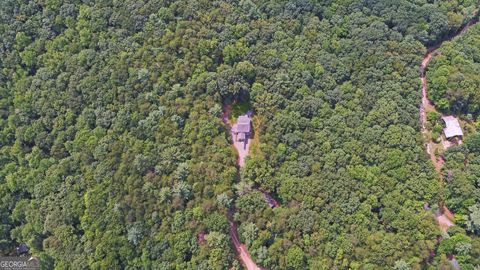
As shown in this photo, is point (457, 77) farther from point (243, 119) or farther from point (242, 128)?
point (242, 128)

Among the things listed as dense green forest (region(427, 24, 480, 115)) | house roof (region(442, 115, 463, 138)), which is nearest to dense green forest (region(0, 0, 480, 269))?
dense green forest (region(427, 24, 480, 115))

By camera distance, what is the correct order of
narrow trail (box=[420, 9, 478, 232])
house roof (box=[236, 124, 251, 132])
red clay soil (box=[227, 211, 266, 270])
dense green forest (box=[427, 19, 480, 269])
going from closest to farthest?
dense green forest (box=[427, 19, 480, 269]) → red clay soil (box=[227, 211, 266, 270]) → narrow trail (box=[420, 9, 478, 232]) → house roof (box=[236, 124, 251, 132])

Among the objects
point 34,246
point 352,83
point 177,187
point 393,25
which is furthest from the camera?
point 393,25

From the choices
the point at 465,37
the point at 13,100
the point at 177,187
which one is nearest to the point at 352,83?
the point at 465,37

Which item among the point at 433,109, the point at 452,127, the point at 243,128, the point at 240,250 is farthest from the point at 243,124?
the point at 452,127

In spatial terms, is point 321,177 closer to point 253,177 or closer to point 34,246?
point 253,177

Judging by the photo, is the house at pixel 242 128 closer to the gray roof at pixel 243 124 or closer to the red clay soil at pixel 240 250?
the gray roof at pixel 243 124

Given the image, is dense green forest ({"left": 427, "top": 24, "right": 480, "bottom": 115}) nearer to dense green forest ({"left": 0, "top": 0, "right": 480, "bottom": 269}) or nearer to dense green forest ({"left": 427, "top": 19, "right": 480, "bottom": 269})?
dense green forest ({"left": 427, "top": 19, "right": 480, "bottom": 269})
